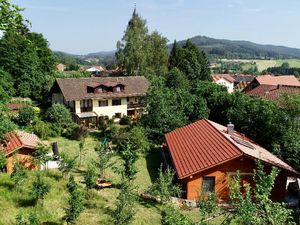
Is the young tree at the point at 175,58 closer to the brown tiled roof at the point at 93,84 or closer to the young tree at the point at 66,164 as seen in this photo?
the brown tiled roof at the point at 93,84

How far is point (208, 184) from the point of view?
22422 millimetres

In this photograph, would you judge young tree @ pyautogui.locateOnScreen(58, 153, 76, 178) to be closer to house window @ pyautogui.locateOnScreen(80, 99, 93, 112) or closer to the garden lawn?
the garden lawn

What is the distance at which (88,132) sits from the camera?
1567 inches

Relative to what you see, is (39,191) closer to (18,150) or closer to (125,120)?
(18,150)

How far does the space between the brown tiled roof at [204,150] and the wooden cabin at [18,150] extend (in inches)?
439

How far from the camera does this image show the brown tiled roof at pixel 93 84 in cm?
4384

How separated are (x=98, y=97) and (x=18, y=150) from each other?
20341mm

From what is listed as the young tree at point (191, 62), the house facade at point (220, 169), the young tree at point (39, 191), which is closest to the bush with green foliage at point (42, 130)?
the young tree at point (39, 191)

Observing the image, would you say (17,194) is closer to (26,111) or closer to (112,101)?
(26,111)

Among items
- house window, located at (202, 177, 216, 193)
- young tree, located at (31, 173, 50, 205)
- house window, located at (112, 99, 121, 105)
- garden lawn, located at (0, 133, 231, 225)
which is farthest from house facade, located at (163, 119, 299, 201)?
house window, located at (112, 99, 121, 105)

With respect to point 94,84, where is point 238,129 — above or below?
below

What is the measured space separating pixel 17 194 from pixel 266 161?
52.3ft

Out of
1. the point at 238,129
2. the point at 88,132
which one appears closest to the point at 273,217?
the point at 238,129

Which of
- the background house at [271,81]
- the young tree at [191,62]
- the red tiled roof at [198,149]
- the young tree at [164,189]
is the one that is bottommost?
the young tree at [164,189]
